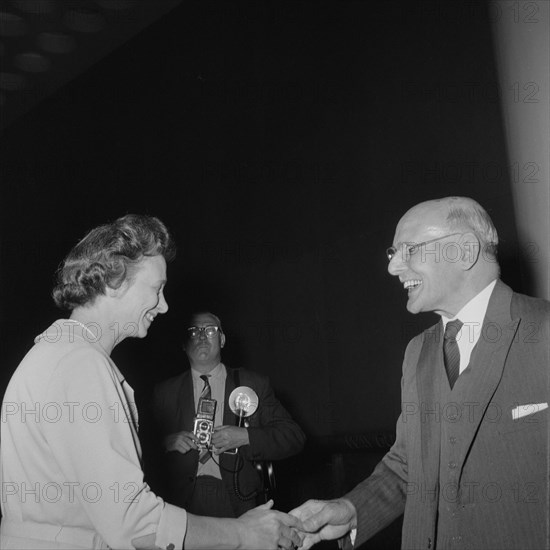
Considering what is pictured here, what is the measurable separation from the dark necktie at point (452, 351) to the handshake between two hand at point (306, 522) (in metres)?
0.73

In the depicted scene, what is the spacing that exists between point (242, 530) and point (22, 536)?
2.52 feet

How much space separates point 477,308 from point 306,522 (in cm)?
114

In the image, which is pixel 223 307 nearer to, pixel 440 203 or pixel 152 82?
pixel 152 82

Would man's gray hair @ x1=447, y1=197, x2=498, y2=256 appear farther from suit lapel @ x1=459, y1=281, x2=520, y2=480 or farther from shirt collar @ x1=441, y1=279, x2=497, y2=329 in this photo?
suit lapel @ x1=459, y1=281, x2=520, y2=480

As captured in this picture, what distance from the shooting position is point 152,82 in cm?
627

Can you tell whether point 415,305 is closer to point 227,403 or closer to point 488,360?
point 488,360

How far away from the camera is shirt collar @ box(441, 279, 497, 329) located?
236 centimetres

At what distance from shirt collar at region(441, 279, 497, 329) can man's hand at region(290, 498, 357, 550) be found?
3.01ft

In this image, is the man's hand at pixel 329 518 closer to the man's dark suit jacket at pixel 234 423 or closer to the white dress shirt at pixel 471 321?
the white dress shirt at pixel 471 321

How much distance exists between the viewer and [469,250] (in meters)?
2.42

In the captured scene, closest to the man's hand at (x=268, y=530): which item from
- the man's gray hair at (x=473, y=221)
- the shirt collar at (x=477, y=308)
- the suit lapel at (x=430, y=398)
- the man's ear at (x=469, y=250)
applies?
the suit lapel at (x=430, y=398)

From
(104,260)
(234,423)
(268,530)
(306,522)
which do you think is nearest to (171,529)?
(268,530)

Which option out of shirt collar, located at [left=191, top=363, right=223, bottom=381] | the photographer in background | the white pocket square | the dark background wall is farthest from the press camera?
the white pocket square

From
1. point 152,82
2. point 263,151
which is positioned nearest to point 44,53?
point 152,82
